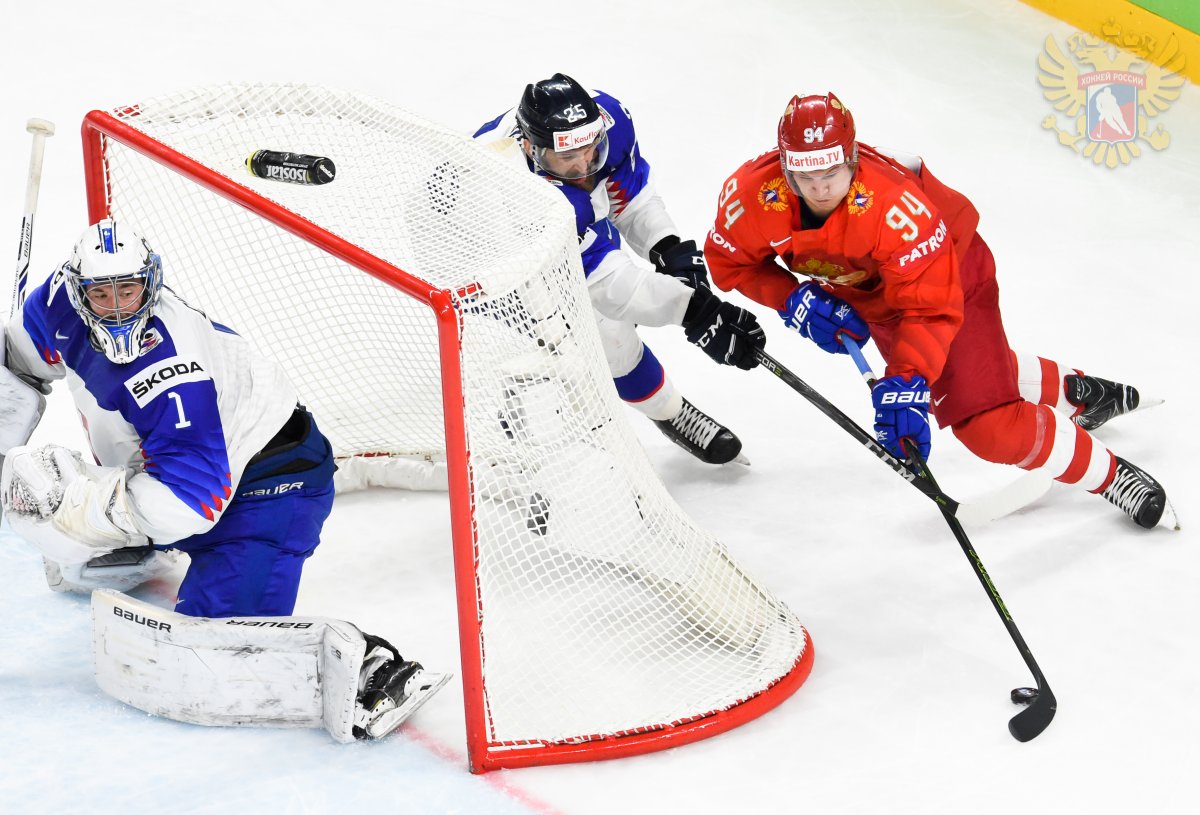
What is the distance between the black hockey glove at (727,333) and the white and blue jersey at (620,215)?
9 cm

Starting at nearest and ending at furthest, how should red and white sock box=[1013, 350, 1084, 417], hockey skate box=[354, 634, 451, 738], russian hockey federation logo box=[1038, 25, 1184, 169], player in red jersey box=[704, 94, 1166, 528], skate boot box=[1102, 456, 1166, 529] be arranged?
hockey skate box=[354, 634, 451, 738] → player in red jersey box=[704, 94, 1166, 528] → skate boot box=[1102, 456, 1166, 529] → red and white sock box=[1013, 350, 1084, 417] → russian hockey federation logo box=[1038, 25, 1184, 169]

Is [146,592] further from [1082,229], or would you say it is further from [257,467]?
[1082,229]

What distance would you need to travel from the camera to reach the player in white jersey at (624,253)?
3.39m

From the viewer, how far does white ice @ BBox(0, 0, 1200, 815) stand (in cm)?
268

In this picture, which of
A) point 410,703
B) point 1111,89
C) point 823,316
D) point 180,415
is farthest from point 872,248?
point 1111,89

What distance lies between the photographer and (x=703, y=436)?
3.88 meters

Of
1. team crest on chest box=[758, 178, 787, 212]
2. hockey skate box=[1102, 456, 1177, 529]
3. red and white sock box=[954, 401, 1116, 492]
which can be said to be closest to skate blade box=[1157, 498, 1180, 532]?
hockey skate box=[1102, 456, 1177, 529]

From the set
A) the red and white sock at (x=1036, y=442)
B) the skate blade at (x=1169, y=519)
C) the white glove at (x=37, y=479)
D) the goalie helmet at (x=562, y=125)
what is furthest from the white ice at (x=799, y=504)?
the goalie helmet at (x=562, y=125)

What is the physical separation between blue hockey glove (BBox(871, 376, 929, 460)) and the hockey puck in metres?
0.58

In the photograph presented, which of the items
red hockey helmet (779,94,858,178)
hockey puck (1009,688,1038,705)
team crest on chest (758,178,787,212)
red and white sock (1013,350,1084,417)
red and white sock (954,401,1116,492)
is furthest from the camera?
red and white sock (1013,350,1084,417)

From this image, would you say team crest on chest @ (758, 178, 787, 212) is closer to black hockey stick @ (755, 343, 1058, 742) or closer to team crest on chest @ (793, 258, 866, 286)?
team crest on chest @ (793, 258, 866, 286)

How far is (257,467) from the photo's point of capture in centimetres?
293

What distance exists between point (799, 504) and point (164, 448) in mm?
1685

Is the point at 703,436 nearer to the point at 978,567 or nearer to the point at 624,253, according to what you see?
the point at 624,253
